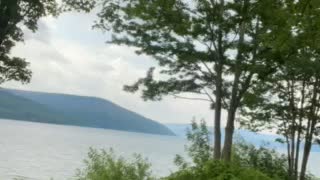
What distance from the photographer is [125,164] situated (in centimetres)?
2350

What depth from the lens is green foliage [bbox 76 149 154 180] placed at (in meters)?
22.7

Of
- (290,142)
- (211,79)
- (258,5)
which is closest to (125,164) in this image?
(211,79)

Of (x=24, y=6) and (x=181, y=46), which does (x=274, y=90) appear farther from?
(x=24, y=6)

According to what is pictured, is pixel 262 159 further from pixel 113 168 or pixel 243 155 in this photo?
pixel 113 168

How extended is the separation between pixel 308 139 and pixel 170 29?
9782 mm

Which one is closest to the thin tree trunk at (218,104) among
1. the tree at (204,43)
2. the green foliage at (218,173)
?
the tree at (204,43)

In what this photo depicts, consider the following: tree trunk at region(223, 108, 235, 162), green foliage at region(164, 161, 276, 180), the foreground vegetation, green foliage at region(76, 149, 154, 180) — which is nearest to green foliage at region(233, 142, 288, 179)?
the foreground vegetation

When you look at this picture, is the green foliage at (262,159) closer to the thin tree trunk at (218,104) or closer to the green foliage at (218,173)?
the thin tree trunk at (218,104)

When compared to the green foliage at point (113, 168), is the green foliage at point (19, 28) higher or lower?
higher

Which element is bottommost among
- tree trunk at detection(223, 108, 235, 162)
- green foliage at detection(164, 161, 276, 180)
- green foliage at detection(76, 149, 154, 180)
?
green foliage at detection(76, 149, 154, 180)

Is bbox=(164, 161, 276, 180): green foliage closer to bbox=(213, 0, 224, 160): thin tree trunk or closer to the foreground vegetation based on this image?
bbox=(213, 0, 224, 160): thin tree trunk

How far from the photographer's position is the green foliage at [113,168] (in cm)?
2274

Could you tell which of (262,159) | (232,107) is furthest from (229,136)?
(262,159)

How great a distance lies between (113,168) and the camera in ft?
75.2
